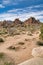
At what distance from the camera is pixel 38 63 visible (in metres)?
12.2

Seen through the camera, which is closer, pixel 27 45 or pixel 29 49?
pixel 29 49

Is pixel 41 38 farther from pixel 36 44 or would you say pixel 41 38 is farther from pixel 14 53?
pixel 14 53

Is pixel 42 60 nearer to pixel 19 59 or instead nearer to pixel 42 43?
pixel 19 59

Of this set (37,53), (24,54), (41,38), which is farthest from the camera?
(41,38)

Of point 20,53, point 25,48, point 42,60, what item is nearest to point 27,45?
point 25,48

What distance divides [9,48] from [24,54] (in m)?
2.44

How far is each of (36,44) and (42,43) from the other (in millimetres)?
817

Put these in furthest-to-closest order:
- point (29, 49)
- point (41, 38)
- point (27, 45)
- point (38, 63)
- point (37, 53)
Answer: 1. point (41, 38)
2. point (27, 45)
3. point (29, 49)
4. point (37, 53)
5. point (38, 63)

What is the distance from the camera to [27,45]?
19.8 metres

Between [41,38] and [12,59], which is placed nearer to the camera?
[12,59]

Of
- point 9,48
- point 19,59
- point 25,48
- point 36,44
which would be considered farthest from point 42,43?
point 19,59

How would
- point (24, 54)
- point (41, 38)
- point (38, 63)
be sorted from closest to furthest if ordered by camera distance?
1. point (38, 63)
2. point (24, 54)
3. point (41, 38)

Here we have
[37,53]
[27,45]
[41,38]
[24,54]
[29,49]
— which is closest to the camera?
[37,53]

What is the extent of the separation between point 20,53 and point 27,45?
9.22 feet
